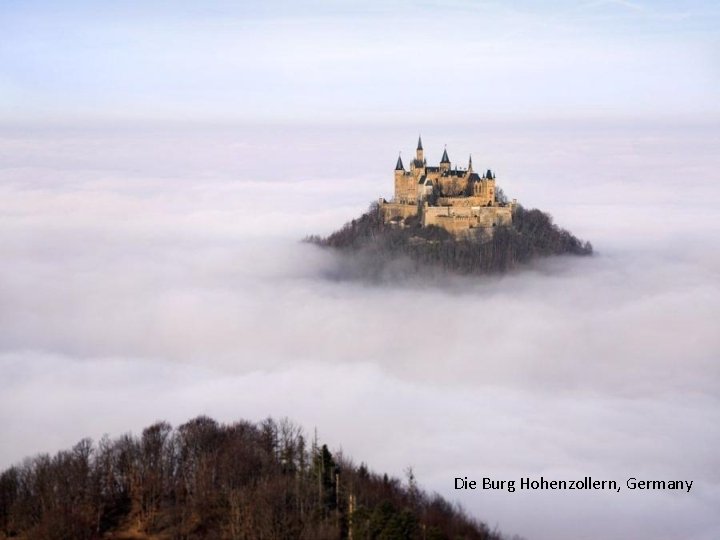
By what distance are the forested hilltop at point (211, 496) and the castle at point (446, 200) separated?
4163 cm

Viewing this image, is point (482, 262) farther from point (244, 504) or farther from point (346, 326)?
point (244, 504)

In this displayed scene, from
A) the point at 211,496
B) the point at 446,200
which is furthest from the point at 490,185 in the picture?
the point at 211,496

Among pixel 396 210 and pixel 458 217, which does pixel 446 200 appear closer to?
pixel 458 217

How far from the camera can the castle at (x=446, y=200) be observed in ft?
243

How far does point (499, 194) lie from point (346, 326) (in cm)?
1448

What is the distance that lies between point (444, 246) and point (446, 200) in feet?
11.0

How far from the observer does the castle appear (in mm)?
74062

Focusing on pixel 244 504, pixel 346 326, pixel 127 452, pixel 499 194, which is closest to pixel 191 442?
pixel 127 452

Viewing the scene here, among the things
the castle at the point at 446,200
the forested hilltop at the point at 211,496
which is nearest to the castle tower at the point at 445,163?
the castle at the point at 446,200

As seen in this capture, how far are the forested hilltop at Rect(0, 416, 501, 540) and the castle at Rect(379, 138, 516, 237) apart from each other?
137 feet

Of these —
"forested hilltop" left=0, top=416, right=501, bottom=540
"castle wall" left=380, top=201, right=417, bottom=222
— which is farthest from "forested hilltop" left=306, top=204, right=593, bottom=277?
"forested hilltop" left=0, top=416, right=501, bottom=540

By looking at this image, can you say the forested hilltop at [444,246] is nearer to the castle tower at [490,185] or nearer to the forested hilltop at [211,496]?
the castle tower at [490,185]

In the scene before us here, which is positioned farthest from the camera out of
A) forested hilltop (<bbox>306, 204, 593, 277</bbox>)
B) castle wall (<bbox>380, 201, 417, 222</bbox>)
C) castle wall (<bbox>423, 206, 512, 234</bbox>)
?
castle wall (<bbox>380, 201, 417, 222</bbox>)

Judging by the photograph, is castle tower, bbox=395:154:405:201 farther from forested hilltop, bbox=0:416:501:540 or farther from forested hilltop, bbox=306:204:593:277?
forested hilltop, bbox=0:416:501:540
